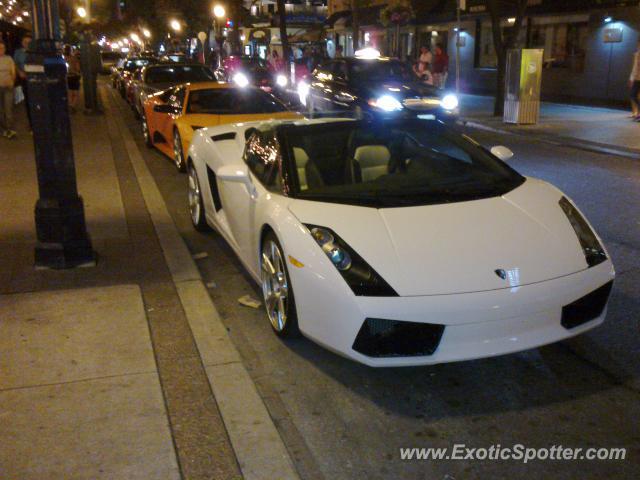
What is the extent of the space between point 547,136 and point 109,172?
895 centimetres

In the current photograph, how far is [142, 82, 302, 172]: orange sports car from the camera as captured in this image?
1016cm

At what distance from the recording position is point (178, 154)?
10.8 metres

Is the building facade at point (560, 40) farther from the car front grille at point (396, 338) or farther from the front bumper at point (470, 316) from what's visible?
the car front grille at point (396, 338)

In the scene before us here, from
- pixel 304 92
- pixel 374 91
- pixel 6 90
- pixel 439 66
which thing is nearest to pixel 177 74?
pixel 304 92

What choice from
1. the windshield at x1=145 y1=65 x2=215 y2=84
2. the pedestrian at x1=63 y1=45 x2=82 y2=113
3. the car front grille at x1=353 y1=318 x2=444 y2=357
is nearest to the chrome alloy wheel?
the car front grille at x1=353 y1=318 x2=444 y2=357

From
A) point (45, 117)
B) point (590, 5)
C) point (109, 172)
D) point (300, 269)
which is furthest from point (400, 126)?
point (590, 5)

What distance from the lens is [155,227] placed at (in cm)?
748

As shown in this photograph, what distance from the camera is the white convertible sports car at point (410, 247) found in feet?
12.0

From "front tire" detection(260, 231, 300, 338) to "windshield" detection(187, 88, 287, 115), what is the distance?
6.17 meters

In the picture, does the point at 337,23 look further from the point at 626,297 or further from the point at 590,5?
the point at 626,297

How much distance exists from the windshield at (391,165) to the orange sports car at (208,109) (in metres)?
4.87

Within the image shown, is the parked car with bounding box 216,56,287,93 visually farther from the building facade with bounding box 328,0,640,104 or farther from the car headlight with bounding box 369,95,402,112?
the car headlight with bounding box 369,95,402,112

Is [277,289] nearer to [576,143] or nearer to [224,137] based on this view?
[224,137]

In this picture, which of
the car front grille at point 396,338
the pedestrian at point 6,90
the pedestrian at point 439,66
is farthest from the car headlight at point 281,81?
the car front grille at point 396,338
